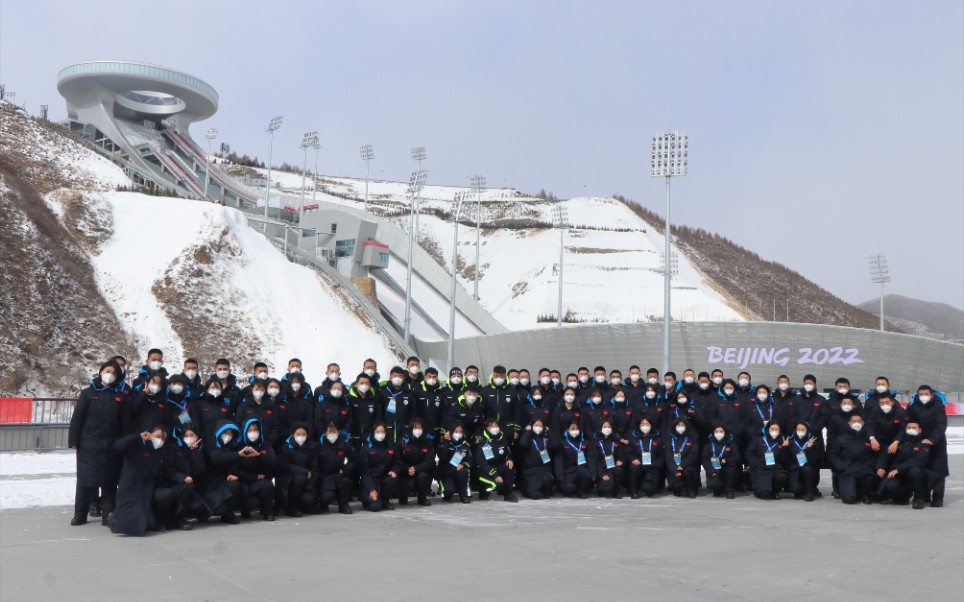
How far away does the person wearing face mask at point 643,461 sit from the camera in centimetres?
1253

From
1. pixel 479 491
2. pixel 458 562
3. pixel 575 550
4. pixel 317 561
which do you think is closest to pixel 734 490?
pixel 479 491

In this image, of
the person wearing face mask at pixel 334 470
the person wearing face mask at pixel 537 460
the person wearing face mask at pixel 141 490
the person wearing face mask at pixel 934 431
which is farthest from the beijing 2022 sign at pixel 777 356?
the person wearing face mask at pixel 141 490

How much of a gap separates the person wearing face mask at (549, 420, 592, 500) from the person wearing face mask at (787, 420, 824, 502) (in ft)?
10.3

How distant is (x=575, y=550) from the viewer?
800cm

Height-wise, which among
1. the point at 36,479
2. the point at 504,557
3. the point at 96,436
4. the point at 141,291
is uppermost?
the point at 141,291

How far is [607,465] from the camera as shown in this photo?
12547 millimetres

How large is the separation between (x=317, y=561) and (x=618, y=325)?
31409 millimetres

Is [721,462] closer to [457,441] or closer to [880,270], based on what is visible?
[457,441]

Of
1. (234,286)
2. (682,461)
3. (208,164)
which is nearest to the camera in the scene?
(682,461)

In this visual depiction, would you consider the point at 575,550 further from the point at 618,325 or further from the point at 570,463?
the point at 618,325

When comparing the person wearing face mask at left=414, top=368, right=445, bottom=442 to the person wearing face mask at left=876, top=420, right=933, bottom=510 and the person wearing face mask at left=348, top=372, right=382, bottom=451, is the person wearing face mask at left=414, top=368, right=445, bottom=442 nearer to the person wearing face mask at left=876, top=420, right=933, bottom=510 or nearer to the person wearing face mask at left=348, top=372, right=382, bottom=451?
the person wearing face mask at left=348, top=372, right=382, bottom=451

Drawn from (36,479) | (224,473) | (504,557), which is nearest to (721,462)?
(504,557)

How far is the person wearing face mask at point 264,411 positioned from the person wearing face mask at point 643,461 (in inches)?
210

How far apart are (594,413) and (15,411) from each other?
46.3 ft
